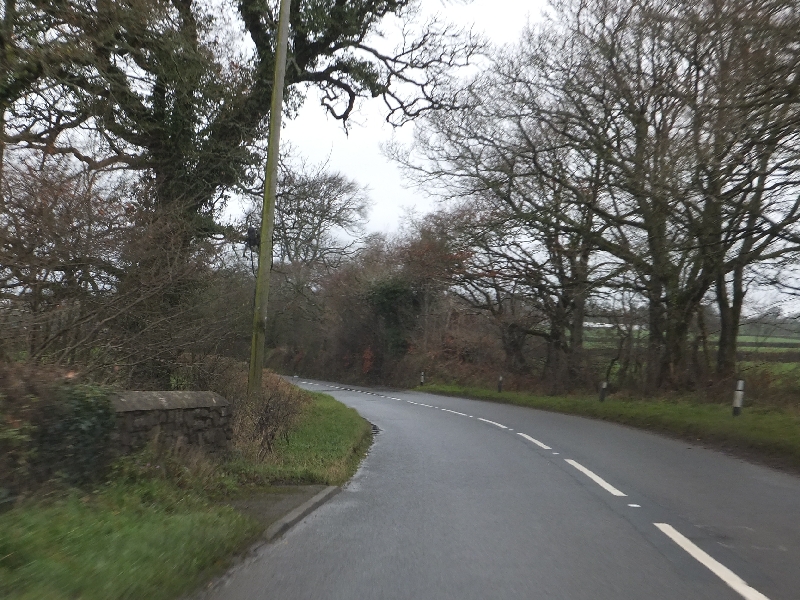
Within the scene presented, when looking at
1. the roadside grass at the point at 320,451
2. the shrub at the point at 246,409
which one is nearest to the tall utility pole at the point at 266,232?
the shrub at the point at 246,409

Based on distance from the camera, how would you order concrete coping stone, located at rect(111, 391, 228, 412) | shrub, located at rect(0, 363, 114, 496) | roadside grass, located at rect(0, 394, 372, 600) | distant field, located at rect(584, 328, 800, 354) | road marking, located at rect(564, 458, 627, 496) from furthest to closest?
distant field, located at rect(584, 328, 800, 354) < road marking, located at rect(564, 458, 627, 496) < concrete coping stone, located at rect(111, 391, 228, 412) < shrub, located at rect(0, 363, 114, 496) < roadside grass, located at rect(0, 394, 372, 600)

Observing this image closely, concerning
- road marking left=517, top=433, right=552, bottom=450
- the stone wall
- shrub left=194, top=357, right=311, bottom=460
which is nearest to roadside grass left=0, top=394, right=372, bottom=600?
the stone wall

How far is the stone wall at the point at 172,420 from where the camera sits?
866 centimetres

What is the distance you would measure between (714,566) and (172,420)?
20.7ft

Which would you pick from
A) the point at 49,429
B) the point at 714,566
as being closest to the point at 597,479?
the point at 714,566

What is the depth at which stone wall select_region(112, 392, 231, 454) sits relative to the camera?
8664 millimetres

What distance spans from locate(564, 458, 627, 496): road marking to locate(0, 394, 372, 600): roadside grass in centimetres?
374

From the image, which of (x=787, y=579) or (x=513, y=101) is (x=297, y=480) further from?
(x=513, y=101)

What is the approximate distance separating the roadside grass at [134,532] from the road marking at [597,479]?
3745 millimetres

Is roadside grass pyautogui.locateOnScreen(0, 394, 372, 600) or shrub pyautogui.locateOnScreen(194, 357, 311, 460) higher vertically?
shrub pyautogui.locateOnScreen(194, 357, 311, 460)

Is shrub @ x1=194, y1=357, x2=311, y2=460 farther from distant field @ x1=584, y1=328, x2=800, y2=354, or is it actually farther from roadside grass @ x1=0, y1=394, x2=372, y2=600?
distant field @ x1=584, y1=328, x2=800, y2=354

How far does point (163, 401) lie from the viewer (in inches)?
377

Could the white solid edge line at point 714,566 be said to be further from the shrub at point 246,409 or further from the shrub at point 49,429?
the shrub at point 246,409

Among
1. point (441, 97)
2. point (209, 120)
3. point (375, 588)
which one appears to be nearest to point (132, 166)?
point (209, 120)
